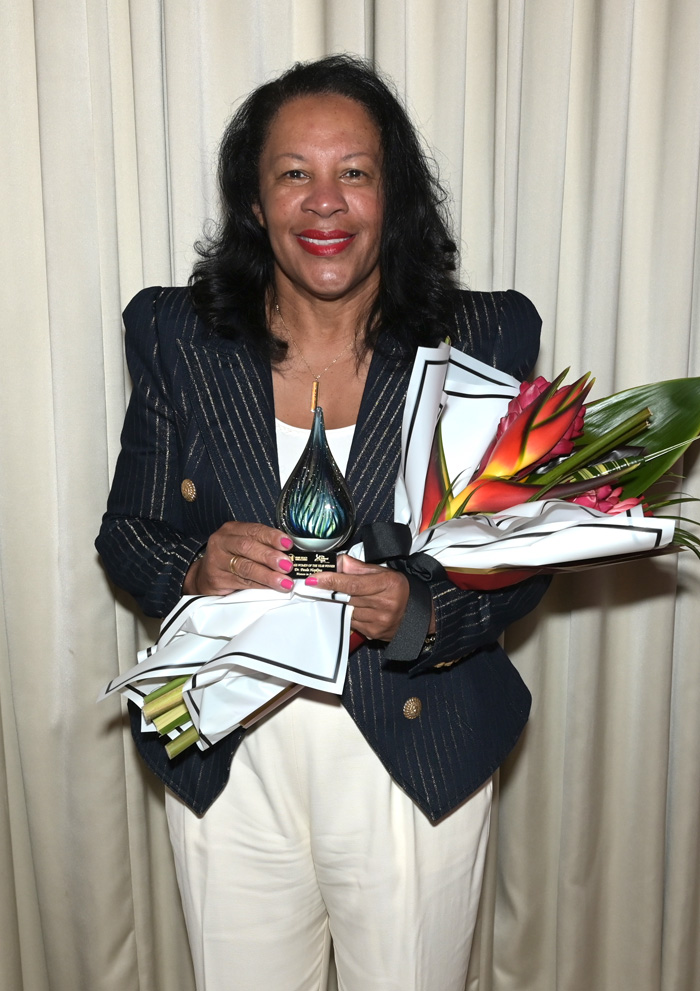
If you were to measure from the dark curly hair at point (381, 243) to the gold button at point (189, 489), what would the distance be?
0.80 feet

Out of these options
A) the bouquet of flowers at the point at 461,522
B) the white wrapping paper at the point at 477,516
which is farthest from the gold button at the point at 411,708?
the white wrapping paper at the point at 477,516

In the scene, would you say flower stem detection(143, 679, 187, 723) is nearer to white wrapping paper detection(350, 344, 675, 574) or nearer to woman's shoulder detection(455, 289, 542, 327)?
white wrapping paper detection(350, 344, 675, 574)

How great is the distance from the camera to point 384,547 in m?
1.27

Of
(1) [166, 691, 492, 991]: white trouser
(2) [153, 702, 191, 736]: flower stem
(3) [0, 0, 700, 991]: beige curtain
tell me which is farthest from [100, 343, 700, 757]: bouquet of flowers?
(3) [0, 0, 700, 991]: beige curtain

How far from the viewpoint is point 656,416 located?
142cm

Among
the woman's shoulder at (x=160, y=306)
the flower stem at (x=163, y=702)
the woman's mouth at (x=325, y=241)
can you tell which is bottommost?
the flower stem at (x=163, y=702)

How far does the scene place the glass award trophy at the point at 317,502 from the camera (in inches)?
47.9

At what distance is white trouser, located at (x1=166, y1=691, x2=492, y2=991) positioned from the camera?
1.40 m

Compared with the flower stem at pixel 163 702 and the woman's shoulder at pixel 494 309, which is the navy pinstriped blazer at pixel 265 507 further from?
the flower stem at pixel 163 702

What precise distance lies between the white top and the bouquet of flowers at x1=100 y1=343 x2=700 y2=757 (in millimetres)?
139

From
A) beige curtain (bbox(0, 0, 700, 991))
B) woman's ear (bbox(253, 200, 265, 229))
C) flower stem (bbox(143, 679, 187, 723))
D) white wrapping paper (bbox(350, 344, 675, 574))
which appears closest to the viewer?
white wrapping paper (bbox(350, 344, 675, 574))

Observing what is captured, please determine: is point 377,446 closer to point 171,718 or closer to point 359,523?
point 359,523

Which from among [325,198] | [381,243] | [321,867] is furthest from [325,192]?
[321,867]

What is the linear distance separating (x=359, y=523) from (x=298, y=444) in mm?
156
